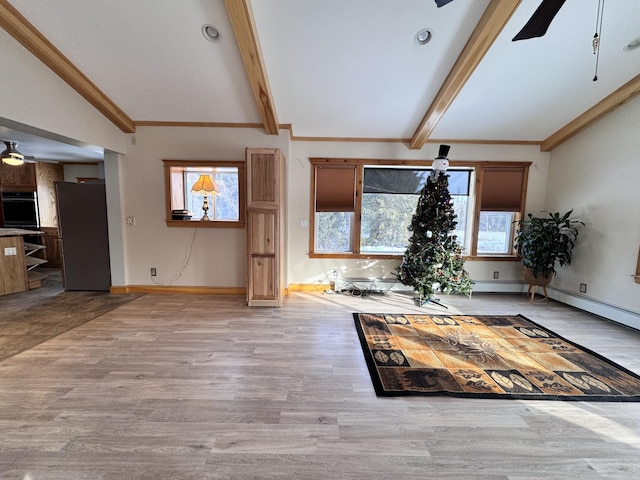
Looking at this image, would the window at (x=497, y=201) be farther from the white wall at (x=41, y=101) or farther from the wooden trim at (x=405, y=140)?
the white wall at (x=41, y=101)

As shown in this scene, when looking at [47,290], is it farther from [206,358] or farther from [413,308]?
[413,308]

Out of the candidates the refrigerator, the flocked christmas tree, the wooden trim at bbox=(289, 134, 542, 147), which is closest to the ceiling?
the wooden trim at bbox=(289, 134, 542, 147)

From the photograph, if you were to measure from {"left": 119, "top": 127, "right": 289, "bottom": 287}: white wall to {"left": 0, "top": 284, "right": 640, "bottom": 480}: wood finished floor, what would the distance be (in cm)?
169

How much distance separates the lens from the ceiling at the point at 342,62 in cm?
248

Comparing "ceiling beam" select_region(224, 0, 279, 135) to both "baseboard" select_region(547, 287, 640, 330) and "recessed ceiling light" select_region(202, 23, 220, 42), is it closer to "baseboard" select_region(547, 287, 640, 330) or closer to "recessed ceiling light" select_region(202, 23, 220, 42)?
"recessed ceiling light" select_region(202, 23, 220, 42)

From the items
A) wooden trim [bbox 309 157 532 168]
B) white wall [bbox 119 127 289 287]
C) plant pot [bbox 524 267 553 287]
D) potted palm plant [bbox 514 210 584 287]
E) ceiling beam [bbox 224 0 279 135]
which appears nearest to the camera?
ceiling beam [bbox 224 0 279 135]

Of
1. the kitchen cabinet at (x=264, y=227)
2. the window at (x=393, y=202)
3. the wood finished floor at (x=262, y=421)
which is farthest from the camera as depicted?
the window at (x=393, y=202)

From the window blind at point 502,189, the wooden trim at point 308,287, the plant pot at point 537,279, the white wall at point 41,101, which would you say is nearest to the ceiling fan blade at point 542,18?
the window blind at point 502,189

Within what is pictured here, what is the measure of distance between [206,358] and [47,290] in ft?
13.6

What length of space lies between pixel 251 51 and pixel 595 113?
4.59 meters

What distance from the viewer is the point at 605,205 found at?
11.8 ft

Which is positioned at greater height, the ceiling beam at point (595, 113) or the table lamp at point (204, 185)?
the ceiling beam at point (595, 113)

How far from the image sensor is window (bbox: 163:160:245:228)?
427 cm

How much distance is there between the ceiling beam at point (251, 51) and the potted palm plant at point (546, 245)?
4.30m
